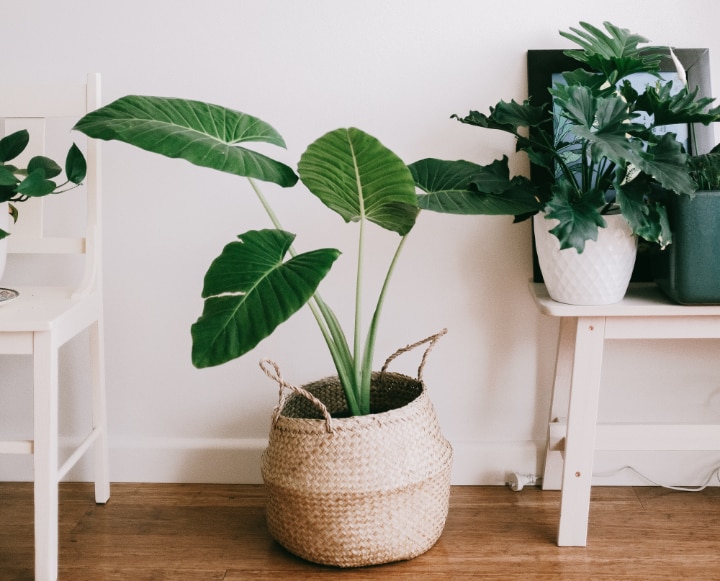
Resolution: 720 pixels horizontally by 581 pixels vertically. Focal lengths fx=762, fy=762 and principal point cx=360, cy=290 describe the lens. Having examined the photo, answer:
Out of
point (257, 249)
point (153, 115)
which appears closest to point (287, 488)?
point (257, 249)

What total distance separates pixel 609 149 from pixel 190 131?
2.29ft

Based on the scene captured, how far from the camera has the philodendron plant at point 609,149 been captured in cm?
129

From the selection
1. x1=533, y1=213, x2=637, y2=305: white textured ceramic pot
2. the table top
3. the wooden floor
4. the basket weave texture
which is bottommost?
the wooden floor

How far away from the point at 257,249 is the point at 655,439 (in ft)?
2.99

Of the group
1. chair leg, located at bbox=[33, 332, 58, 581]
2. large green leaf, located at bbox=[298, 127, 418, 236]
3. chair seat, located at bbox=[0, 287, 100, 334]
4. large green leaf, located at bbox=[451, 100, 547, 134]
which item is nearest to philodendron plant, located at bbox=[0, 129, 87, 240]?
chair seat, located at bbox=[0, 287, 100, 334]

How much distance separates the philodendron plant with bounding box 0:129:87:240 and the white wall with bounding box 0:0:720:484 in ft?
0.76

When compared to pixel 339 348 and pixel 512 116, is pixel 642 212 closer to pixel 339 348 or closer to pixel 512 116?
pixel 512 116

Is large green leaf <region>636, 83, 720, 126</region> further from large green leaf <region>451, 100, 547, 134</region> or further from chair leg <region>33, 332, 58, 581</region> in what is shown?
chair leg <region>33, 332, 58, 581</region>

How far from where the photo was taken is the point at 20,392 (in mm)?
1870

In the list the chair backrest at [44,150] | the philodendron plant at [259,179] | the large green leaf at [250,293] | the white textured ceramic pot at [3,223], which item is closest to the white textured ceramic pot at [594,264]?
the philodendron plant at [259,179]

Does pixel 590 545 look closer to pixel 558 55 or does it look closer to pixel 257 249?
pixel 257 249

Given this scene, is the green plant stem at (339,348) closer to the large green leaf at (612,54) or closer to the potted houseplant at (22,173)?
the potted houseplant at (22,173)

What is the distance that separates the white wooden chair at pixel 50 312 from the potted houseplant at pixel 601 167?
732mm

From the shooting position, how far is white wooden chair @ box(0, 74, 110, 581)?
4.56 ft
